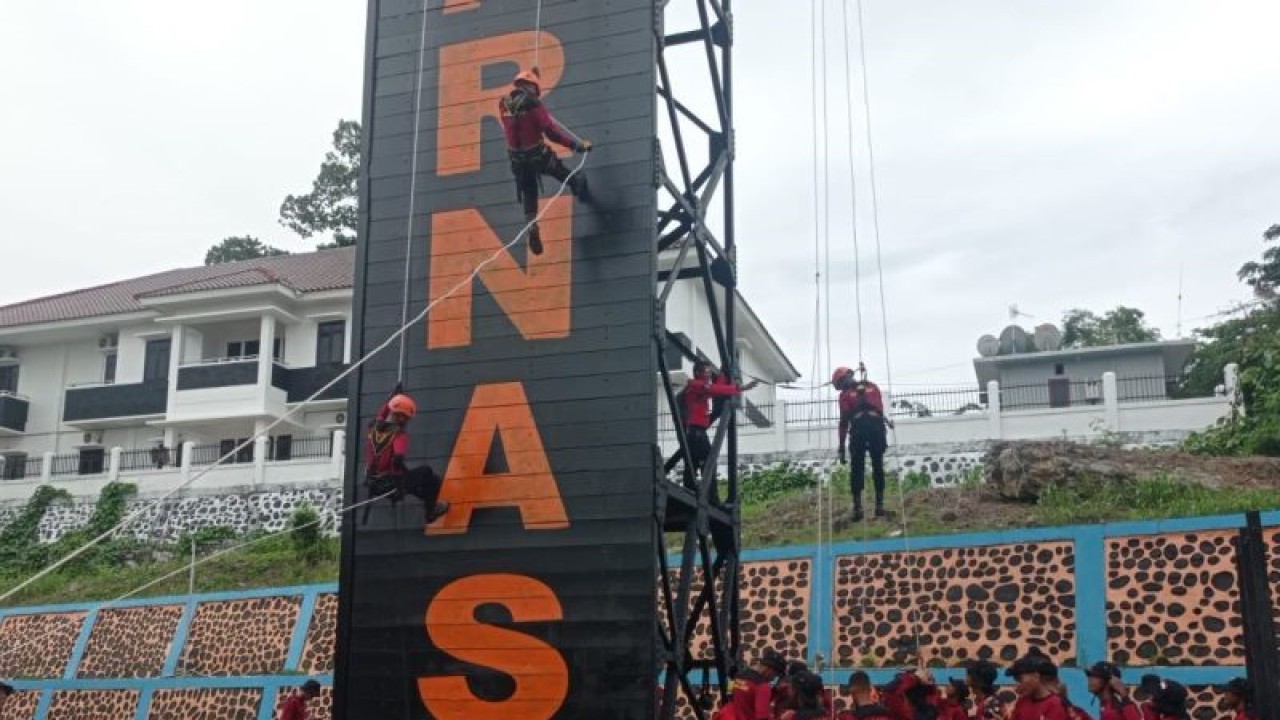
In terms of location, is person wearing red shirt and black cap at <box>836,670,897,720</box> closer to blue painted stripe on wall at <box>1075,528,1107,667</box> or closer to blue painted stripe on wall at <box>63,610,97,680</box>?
blue painted stripe on wall at <box>1075,528,1107,667</box>

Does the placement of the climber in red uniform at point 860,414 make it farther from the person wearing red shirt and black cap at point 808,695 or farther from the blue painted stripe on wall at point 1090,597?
the person wearing red shirt and black cap at point 808,695

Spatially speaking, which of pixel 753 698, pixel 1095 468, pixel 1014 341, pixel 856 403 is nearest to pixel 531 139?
pixel 753 698

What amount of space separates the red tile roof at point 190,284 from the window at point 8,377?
1216 mm

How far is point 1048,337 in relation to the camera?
24734 mm

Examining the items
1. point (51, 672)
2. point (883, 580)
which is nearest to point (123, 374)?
point (51, 672)

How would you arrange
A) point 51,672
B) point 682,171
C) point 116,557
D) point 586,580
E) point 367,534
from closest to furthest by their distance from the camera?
point 586,580 < point 367,534 < point 682,171 < point 51,672 < point 116,557

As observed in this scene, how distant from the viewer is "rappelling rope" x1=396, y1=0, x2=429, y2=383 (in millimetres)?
8562

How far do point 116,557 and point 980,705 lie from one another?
18.8 m

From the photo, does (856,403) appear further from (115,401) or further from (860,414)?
(115,401)

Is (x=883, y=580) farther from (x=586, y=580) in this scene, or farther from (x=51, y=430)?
(x=51, y=430)

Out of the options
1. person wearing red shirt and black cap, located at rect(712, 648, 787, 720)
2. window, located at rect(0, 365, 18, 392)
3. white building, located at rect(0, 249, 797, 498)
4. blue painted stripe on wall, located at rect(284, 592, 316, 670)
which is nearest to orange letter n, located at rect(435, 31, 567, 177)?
person wearing red shirt and black cap, located at rect(712, 648, 787, 720)

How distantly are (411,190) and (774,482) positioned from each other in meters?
11.9

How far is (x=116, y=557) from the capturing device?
22297 mm

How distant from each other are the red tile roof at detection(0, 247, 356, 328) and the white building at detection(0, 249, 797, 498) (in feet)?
0.25
